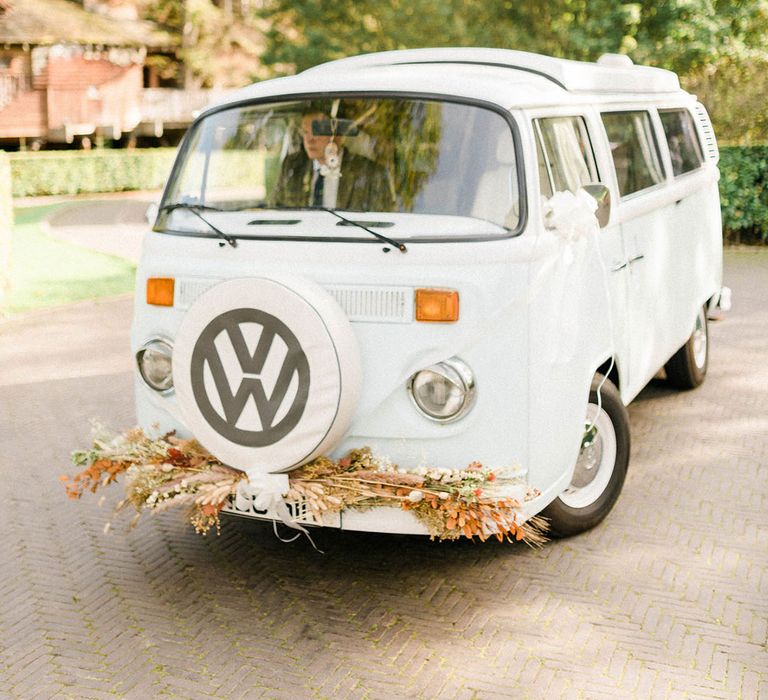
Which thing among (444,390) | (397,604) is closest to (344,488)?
(444,390)

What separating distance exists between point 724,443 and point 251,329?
403 centimetres

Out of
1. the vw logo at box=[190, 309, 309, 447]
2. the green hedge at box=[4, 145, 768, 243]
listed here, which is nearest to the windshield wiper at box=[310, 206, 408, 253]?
the vw logo at box=[190, 309, 309, 447]

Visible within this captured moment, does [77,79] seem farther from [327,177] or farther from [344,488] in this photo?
[344,488]

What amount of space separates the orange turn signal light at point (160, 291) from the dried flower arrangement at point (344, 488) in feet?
2.23

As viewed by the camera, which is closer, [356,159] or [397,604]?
[397,604]

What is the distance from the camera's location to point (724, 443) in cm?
712

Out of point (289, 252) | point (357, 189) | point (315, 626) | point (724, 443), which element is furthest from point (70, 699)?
point (724, 443)

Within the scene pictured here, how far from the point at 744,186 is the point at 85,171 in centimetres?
2249

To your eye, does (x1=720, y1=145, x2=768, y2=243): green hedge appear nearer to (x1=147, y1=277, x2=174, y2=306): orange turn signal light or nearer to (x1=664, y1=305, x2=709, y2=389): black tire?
(x1=664, y1=305, x2=709, y2=389): black tire

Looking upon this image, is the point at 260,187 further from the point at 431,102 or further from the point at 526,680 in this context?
the point at 526,680

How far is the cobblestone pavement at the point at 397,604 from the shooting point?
13.8 feet

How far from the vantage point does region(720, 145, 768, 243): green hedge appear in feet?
55.4

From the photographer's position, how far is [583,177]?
5430 millimetres

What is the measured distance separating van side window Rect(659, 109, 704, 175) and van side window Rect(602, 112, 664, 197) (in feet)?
1.34
